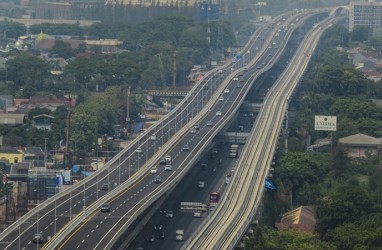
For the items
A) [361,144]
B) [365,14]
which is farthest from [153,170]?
[365,14]

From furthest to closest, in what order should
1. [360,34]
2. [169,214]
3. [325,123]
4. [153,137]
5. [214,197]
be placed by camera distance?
[360,34] → [325,123] → [153,137] → [214,197] → [169,214]

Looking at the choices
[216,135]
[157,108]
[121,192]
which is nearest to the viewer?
[121,192]

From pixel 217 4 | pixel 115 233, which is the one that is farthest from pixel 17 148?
pixel 217 4

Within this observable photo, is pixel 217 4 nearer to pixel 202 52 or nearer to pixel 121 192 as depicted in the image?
pixel 202 52

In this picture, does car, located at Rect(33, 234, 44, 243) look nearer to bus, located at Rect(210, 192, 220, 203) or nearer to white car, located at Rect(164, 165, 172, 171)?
bus, located at Rect(210, 192, 220, 203)

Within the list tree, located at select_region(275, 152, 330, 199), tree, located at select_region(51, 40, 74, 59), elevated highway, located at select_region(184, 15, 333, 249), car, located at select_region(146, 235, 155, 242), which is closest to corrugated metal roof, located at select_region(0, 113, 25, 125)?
elevated highway, located at select_region(184, 15, 333, 249)

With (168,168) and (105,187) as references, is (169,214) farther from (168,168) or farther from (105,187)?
(168,168)
